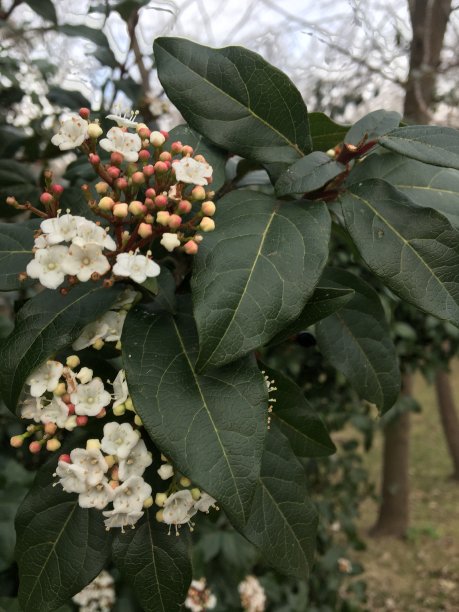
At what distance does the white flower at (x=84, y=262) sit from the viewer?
2.32 feet

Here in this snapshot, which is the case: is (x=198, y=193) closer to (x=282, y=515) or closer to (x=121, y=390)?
(x=121, y=390)

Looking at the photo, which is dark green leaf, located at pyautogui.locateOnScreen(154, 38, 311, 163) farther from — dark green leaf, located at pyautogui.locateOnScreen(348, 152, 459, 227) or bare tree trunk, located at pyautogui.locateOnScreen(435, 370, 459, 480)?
bare tree trunk, located at pyautogui.locateOnScreen(435, 370, 459, 480)

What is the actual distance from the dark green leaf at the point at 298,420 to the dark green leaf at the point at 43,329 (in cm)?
32

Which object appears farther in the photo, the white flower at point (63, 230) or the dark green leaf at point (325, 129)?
the dark green leaf at point (325, 129)

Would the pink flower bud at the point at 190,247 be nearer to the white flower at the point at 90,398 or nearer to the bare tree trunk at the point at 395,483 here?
the white flower at the point at 90,398

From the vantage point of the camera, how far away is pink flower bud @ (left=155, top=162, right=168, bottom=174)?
770 millimetres

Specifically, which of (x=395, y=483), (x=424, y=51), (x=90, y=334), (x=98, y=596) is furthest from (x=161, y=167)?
(x=395, y=483)

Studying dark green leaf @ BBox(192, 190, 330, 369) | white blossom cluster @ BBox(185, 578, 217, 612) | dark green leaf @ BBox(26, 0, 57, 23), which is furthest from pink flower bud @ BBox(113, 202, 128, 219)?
white blossom cluster @ BBox(185, 578, 217, 612)

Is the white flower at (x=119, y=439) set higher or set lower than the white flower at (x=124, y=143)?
lower

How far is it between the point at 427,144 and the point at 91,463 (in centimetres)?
63

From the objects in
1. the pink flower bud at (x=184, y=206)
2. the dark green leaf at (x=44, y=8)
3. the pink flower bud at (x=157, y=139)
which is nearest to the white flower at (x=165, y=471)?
the pink flower bud at (x=184, y=206)

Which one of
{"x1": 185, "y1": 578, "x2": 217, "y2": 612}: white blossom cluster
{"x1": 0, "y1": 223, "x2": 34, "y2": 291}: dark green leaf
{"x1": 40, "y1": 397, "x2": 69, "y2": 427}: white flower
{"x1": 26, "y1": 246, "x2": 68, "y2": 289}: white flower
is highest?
{"x1": 26, "y1": 246, "x2": 68, "y2": 289}: white flower

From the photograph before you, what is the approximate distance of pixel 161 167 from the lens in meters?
0.77

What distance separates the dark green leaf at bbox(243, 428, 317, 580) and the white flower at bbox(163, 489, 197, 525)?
113mm
